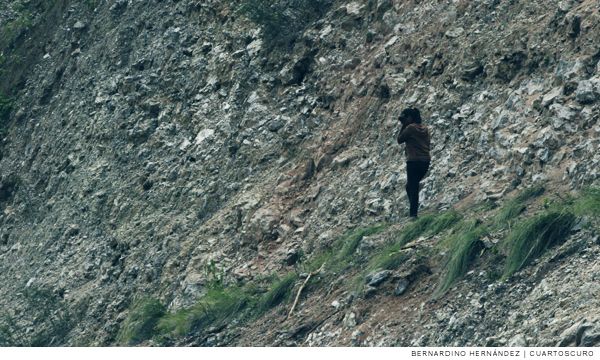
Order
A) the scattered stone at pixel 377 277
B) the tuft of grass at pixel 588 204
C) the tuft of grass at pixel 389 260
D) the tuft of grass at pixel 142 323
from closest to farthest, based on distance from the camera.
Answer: the tuft of grass at pixel 588 204, the scattered stone at pixel 377 277, the tuft of grass at pixel 389 260, the tuft of grass at pixel 142 323

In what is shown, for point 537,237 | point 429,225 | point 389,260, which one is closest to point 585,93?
point 429,225

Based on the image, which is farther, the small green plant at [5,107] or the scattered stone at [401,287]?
the small green plant at [5,107]

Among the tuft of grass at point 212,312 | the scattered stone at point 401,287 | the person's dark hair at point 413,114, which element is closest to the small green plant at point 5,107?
the tuft of grass at point 212,312

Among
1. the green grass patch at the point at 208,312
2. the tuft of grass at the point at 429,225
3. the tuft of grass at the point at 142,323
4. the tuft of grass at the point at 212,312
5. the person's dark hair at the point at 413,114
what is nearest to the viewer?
the tuft of grass at the point at 429,225

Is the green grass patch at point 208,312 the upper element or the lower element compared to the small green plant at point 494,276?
upper

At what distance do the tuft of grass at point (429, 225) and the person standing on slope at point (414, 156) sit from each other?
362 mm

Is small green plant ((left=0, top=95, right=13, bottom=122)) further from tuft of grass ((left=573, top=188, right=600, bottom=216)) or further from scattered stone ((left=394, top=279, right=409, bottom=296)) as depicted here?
tuft of grass ((left=573, top=188, right=600, bottom=216))

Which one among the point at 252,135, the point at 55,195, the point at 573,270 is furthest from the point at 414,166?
the point at 55,195

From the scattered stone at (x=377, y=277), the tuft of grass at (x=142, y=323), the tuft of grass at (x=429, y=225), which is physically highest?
the tuft of grass at (x=142, y=323)

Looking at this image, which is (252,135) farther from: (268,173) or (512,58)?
(512,58)

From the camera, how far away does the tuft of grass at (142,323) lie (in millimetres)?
8703

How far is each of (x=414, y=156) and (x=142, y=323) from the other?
4361mm

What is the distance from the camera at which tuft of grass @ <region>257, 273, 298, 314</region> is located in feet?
25.4

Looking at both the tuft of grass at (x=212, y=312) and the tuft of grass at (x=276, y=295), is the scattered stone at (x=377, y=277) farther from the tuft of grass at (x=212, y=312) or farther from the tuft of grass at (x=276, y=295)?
the tuft of grass at (x=212, y=312)
